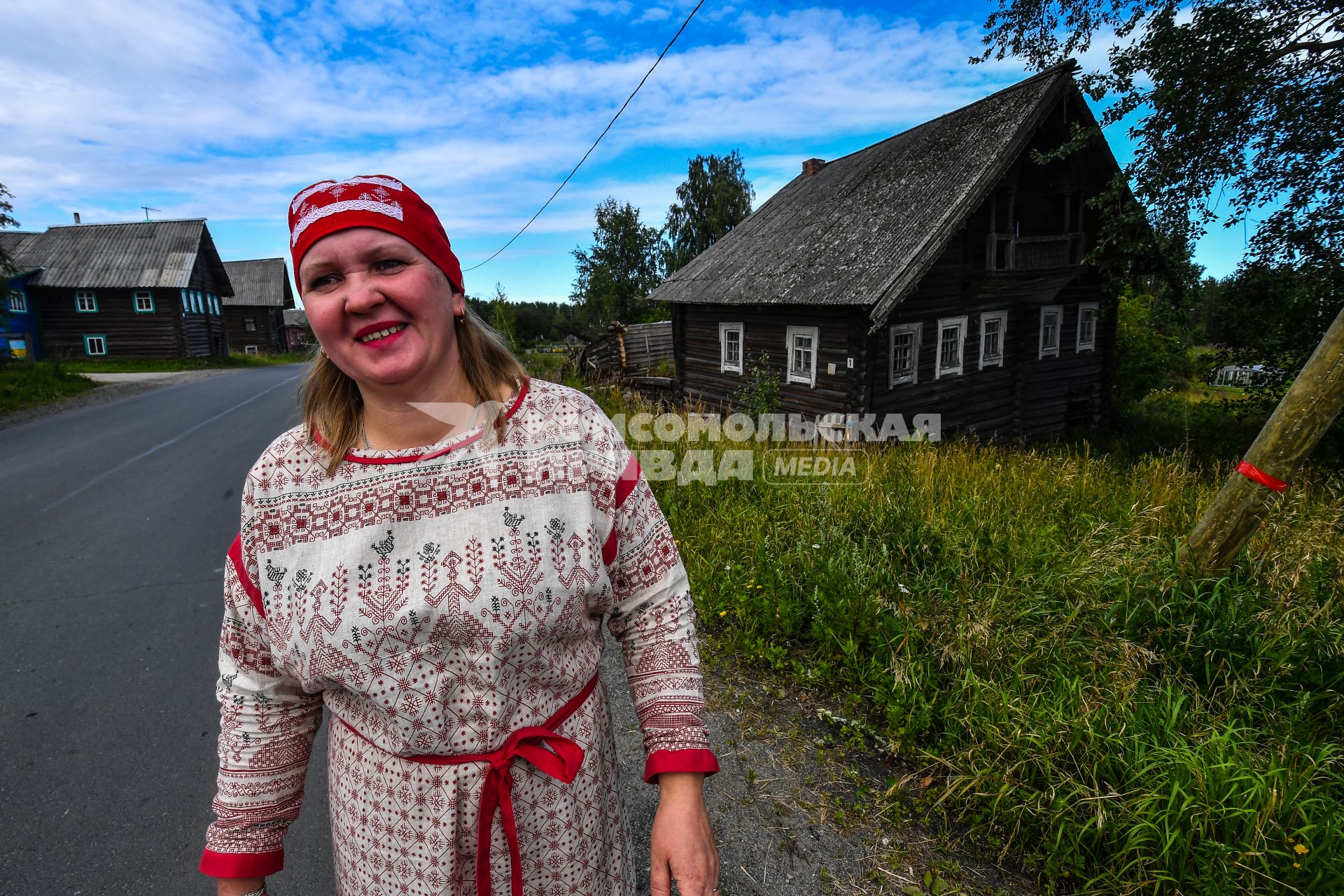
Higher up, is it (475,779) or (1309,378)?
(1309,378)

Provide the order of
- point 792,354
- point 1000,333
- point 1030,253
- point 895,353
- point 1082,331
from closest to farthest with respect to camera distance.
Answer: point 895,353 < point 1030,253 < point 792,354 < point 1000,333 < point 1082,331

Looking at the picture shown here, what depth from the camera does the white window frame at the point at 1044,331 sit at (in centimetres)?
1350

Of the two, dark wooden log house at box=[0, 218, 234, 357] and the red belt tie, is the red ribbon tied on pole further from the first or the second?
dark wooden log house at box=[0, 218, 234, 357]

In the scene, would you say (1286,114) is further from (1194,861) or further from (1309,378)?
(1194,861)

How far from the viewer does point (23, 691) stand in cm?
A: 341

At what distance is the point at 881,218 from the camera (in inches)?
470

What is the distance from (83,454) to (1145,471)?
40.5 feet

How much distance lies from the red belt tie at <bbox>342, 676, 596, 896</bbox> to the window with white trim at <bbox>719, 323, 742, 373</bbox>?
13227mm

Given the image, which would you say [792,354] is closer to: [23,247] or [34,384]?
[34,384]

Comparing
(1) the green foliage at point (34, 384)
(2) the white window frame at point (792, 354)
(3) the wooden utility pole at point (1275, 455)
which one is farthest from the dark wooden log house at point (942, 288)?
(1) the green foliage at point (34, 384)

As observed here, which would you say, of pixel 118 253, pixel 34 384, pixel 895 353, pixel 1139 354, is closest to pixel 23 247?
pixel 118 253

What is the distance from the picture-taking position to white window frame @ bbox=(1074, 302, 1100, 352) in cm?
1416

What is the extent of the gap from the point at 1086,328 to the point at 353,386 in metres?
16.8

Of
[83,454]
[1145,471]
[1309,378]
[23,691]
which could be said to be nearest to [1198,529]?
[1309,378]
